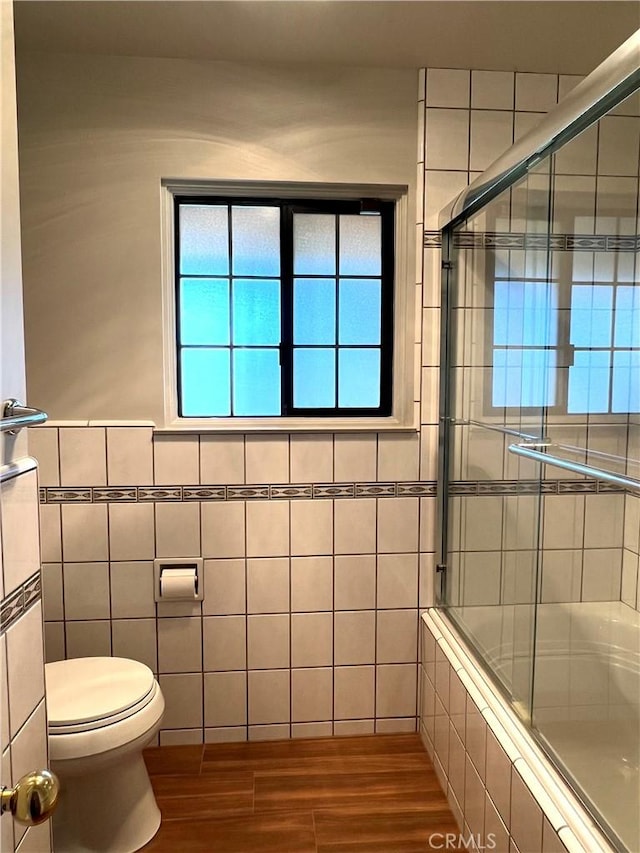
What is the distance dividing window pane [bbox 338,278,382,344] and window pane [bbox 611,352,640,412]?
960 mm

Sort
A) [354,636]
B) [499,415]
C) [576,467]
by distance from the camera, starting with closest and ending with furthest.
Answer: [576,467]
[499,415]
[354,636]

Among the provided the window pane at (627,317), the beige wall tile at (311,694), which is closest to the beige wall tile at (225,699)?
the beige wall tile at (311,694)

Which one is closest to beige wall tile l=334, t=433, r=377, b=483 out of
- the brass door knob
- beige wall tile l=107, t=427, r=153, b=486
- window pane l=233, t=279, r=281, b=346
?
window pane l=233, t=279, r=281, b=346

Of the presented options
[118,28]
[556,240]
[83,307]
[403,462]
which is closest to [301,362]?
[403,462]

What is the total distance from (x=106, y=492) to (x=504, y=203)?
1.69 metres

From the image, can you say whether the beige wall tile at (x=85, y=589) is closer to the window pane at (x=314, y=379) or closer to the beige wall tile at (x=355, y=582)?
the beige wall tile at (x=355, y=582)

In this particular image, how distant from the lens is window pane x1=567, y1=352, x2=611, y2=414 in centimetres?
169

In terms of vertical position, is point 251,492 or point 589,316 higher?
point 589,316

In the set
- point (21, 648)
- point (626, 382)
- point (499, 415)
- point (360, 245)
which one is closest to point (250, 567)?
point (499, 415)

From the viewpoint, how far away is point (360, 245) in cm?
237

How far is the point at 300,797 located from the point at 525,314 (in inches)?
67.9

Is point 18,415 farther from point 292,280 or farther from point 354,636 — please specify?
point 354,636

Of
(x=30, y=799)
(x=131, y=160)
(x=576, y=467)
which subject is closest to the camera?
(x=30, y=799)

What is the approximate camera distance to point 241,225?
7.59 feet
